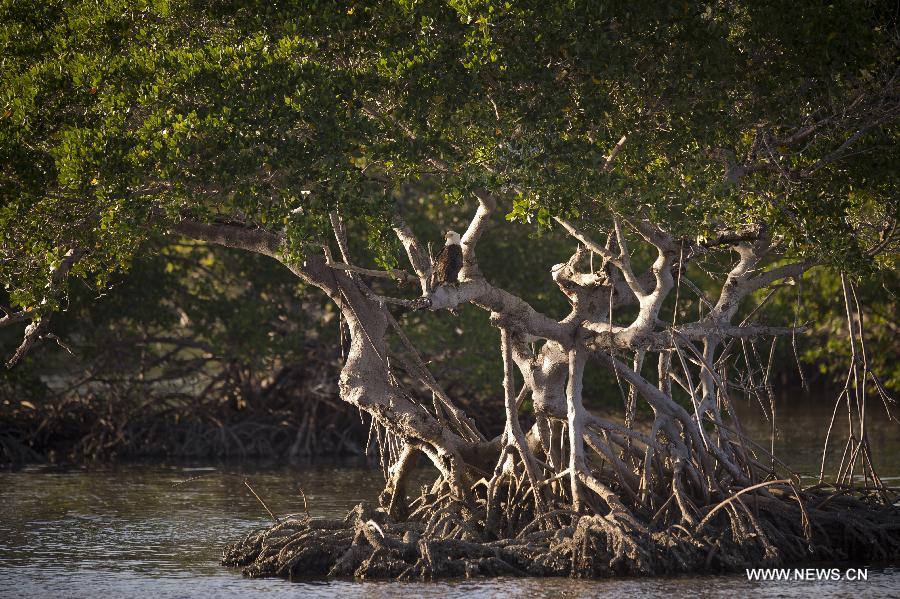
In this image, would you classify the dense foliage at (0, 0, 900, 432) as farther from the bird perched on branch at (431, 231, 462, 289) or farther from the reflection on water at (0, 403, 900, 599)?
the reflection on water at (0, 403, 900, 599)

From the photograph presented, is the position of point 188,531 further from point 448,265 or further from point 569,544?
point 569,544

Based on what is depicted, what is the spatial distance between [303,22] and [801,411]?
61.3 feet

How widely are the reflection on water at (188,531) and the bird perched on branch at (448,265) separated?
2375 mm

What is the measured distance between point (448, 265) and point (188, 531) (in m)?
4.30

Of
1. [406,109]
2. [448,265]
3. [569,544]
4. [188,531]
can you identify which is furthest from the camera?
[188,531]

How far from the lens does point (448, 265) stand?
1155 cm

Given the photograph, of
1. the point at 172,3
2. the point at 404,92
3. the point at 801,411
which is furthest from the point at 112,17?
the point at 801,411

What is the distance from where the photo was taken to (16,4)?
11.3 m

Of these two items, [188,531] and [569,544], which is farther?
[188,531]

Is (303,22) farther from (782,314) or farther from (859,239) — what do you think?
(782,314)

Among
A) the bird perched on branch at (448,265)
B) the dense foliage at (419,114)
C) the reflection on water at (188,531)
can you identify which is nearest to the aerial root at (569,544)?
the reflection on water at (188,531)

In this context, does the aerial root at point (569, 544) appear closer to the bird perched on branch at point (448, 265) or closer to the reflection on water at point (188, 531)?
the reflection on water at point (188, 531)

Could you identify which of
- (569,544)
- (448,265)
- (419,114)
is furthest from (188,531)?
(419,114)

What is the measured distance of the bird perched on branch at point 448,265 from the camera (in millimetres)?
11508
